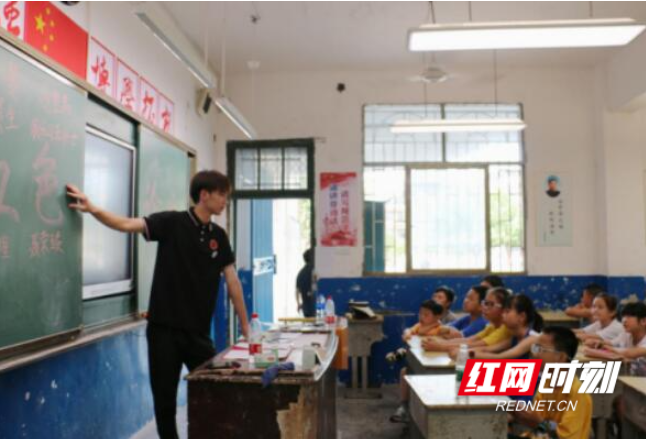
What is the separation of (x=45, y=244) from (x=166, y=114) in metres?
2.41

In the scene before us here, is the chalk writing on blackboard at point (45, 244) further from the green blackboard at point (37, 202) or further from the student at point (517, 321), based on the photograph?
the student at point (517, 321)

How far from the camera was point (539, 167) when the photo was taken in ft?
18.3

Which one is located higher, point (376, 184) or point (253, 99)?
point (253, 99)

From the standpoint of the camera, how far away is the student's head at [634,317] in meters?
0.53

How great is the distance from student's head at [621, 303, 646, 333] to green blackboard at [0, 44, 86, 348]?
1979 mm

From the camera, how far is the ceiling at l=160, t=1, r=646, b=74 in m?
4.23

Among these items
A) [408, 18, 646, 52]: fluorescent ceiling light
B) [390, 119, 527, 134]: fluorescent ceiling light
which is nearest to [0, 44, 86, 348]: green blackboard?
[408, 18, 646, 52]: fluorescent ceiling light

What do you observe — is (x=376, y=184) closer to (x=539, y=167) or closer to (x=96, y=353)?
(x=539, y=167)

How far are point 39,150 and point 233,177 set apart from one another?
12.0ft

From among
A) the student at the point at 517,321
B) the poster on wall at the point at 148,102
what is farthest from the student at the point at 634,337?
the poster on wall at the point at 148,102

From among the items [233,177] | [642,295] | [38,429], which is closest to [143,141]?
[38,429]

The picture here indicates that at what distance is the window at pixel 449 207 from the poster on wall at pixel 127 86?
2677 millimetres

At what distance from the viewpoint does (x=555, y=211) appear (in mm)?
5934

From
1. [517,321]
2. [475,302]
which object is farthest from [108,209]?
[475,302]
